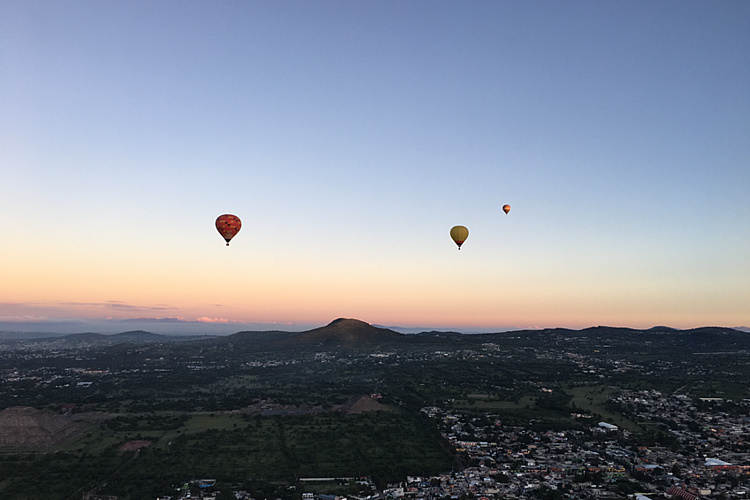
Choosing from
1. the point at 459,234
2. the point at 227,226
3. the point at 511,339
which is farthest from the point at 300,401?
the point at 511,339

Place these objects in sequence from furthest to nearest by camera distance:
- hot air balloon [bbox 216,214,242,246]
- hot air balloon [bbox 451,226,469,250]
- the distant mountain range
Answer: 1. the distant mountain range
2. hot air balloon [bbox 451,226,469,250]
3. hot air balloon [bbox 216,214,242,246]

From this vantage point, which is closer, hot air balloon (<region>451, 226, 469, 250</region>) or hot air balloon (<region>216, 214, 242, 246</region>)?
hot air balloon (<region>216, 214, 242, 246</region>)

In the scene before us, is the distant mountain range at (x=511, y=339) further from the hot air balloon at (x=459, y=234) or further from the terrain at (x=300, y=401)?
the hot air balloon at (x=459, y=234)

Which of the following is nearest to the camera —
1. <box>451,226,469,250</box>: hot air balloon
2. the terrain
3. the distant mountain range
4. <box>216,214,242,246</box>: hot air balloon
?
the terrain

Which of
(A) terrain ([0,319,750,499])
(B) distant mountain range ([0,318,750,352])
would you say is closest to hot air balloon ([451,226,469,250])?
(A) terrain ([0,319,750,499])

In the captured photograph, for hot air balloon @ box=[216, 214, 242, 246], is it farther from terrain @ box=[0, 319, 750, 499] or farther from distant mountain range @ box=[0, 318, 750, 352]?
distant mountain range @ box=[0, 318, 750, 352]

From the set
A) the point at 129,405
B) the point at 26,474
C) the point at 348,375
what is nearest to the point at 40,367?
the point at 129,405

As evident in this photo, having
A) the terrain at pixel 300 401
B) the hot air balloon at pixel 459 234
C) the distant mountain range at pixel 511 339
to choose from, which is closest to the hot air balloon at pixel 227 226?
the terrain at pixel 300 401
